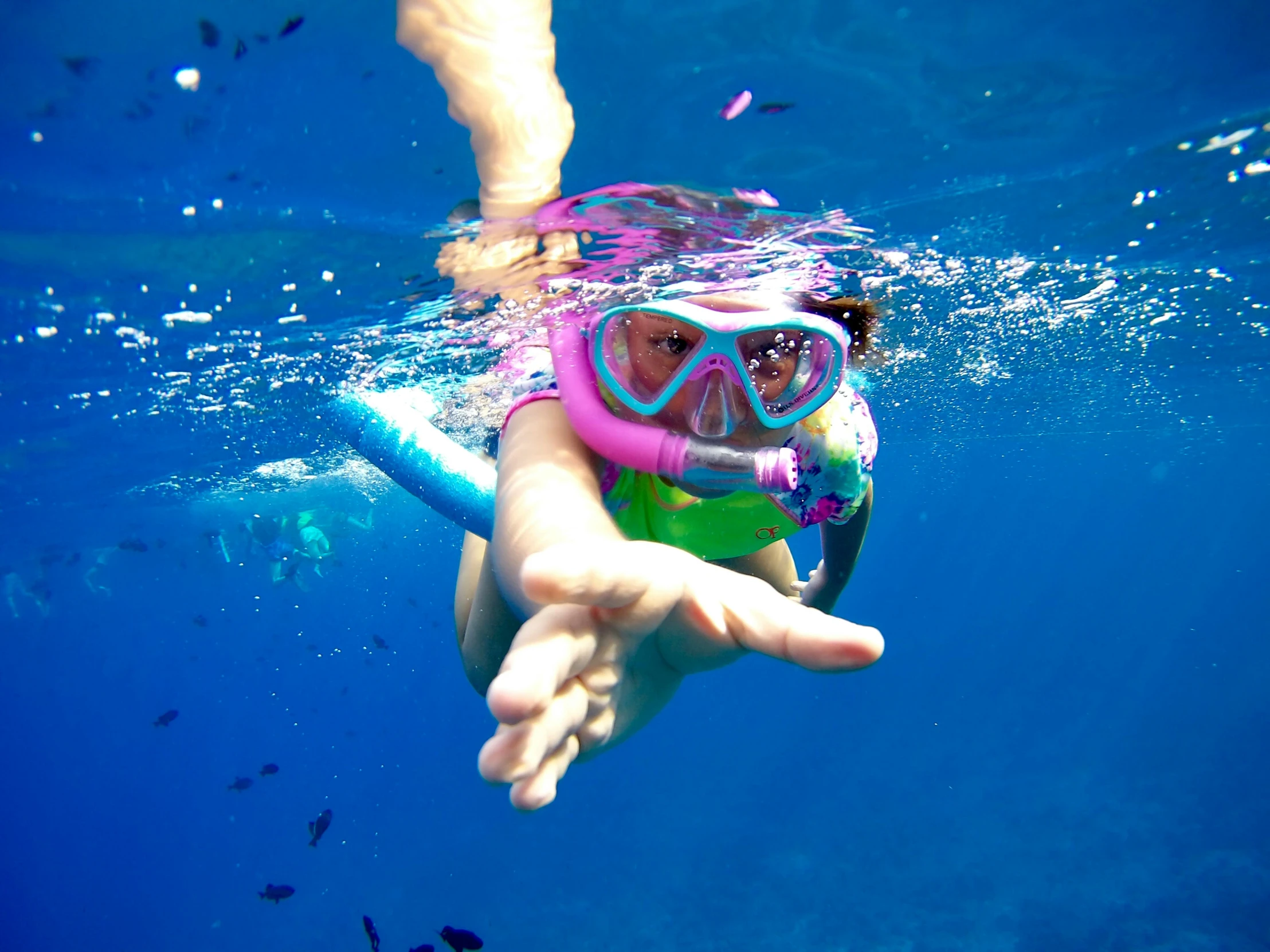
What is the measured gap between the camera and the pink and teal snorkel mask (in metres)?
2.83

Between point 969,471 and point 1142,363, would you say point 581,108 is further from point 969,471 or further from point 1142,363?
point 969,471

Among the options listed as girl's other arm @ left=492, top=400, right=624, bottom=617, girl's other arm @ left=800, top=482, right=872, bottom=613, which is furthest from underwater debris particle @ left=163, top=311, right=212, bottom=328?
girl's other arm @ left=800, top=482, right=872, bottom=613

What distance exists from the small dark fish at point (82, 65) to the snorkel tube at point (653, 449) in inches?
118

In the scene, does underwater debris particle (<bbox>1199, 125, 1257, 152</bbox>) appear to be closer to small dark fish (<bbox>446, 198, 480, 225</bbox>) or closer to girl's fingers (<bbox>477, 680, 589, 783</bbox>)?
small dark fish (<bbox>446, 198, 480, 225</bbox>)

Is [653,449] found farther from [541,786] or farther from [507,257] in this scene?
[507,257]

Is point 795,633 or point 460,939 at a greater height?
point 795,633

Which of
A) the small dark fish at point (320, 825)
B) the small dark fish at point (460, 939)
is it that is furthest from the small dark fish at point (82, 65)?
the small dark fish at point (320, 825)

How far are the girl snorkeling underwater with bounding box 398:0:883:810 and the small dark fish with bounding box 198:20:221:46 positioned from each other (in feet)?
2.99

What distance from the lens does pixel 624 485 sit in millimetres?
3975

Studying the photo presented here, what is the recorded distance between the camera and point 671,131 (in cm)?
496

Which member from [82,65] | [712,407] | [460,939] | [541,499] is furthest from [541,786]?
[460,939]

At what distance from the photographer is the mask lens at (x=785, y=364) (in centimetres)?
342

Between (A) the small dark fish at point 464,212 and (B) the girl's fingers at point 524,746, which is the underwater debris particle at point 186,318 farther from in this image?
(B) the girl's fingers at point 524,746

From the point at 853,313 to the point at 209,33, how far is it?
330 inches
